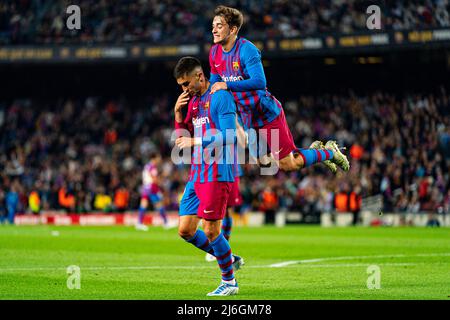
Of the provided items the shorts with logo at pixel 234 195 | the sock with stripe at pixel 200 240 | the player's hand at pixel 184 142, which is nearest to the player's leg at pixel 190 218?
the sock with stripe at pixel 200 240

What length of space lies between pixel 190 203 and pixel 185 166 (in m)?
23.0

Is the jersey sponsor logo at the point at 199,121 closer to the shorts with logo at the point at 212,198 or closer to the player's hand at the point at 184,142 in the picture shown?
the player's hand at the point at 184,142

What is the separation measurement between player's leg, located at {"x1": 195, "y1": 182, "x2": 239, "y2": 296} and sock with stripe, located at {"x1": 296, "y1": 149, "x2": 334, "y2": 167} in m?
2.25

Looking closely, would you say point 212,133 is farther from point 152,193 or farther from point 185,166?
point 185,166

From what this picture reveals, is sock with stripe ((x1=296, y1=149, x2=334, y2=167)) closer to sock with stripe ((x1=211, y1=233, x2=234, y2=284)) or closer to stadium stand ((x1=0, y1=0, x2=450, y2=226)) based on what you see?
sock with stripe ((x1=211, y1=233, x2=234, y2=284))

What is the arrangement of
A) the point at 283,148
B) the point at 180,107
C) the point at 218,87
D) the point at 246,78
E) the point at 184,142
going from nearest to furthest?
the point at 184,142 < the point at 218,87 < the point at 180,107 < the point at 246,78 < the point at 283,148

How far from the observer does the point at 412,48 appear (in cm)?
3059

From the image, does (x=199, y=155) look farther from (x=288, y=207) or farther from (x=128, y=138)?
(x=128, y=138)

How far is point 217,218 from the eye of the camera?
924 centimetres

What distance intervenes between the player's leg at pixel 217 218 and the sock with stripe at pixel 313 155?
2.25m

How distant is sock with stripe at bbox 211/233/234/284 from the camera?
927cm

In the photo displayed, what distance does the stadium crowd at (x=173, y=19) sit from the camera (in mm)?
31562

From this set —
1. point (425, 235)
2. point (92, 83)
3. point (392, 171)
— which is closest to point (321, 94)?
point (392, 171)

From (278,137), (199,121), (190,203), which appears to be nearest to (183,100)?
(199,121)
